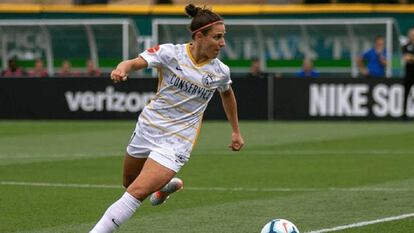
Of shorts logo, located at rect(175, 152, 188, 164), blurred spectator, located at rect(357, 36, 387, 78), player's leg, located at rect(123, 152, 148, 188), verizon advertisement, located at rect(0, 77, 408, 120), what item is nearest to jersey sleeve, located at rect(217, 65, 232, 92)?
shorts logo, located at rect(175, 152, 188, 164)

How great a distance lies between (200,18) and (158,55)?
455 mm

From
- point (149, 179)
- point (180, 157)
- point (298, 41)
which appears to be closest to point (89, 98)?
point (298, 41)

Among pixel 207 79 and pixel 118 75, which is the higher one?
pixel 118 75

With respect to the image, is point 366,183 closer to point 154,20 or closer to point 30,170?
point 30,170

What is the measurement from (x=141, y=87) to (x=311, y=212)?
17.6 meters

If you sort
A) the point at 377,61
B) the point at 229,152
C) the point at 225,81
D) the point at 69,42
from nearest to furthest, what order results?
the point at 225,81, the point at 229,152, the point at 377,61, the point at 69,42

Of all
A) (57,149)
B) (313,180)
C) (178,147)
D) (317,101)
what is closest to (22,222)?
(178,147)

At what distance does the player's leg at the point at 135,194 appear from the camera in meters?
9.21

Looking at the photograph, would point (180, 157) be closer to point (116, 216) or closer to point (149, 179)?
point (149, 179)

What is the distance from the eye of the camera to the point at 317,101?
2892cm

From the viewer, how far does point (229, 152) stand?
20.3 metres

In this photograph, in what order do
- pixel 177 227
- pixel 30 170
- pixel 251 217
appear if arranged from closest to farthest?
pixel 177 227
pixel 251 217
pixel 30 170

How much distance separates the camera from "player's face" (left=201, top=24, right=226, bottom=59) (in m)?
9.84

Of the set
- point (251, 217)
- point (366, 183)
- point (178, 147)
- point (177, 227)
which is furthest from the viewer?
point (366, 183)
